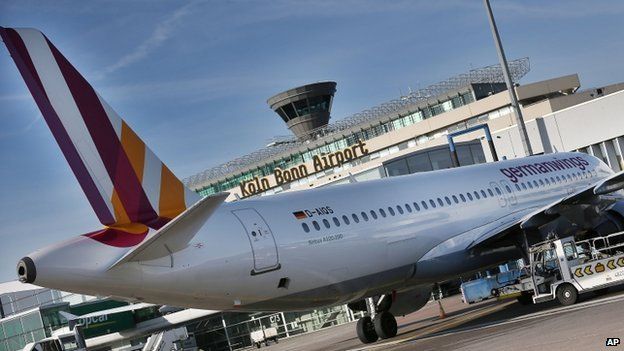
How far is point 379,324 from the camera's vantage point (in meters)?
21.0

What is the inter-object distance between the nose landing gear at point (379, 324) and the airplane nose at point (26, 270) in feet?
33.0

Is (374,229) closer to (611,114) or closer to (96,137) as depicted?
(96,137)

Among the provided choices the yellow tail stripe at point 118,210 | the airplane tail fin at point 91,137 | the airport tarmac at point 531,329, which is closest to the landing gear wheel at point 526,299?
the airport tarmac at point 531,329

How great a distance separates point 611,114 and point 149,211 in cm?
2866

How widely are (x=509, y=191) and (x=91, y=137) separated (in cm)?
1332

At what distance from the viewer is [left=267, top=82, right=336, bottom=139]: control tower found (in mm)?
91625

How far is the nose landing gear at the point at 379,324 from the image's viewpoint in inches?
830

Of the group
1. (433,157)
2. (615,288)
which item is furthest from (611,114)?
(615,288)

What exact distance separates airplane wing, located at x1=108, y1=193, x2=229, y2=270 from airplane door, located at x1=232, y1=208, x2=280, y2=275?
168cm

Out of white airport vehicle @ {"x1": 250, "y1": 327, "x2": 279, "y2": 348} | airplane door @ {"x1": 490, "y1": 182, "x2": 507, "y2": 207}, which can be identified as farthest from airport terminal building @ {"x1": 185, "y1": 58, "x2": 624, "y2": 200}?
Answer: airplane door @ {"x1": 490, "y1": 182, "x2": 507, "y2": 207}

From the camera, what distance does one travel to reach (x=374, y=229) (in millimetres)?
18703

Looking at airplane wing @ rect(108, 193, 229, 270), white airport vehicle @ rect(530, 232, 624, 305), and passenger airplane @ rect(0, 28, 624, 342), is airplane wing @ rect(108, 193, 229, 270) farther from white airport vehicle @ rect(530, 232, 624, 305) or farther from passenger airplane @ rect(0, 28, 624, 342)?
white airport vehicle @ rect(530, 232, 624, 305)

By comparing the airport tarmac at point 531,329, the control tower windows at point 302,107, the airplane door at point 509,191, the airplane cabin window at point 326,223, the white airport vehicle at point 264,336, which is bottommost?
the white airport vehicle at point 264,336

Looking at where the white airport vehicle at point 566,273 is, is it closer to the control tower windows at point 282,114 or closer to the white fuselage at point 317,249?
the white fuselage at point 317,249
